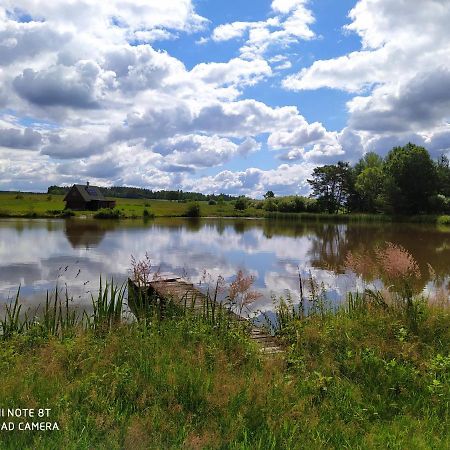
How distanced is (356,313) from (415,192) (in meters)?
65.9

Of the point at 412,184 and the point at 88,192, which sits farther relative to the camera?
the point at 88,192

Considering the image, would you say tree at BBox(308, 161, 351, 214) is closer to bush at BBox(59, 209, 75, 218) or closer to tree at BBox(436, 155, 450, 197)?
tree at BBox(436, 155, 450, 197)

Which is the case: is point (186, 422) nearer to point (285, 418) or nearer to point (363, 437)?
point (285, 418)

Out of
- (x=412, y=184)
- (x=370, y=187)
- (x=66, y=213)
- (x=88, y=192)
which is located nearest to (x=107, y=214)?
(x=66, y=213)

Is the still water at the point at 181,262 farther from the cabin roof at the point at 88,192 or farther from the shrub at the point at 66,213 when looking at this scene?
the cabin roof at the point at 88,192

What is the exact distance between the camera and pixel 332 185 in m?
91.6

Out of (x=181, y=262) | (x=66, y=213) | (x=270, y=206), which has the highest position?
(x=270, y=206)

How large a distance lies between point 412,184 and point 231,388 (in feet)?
230

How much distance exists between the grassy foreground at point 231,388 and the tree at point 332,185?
85552mm

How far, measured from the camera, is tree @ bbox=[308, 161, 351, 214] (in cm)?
8975

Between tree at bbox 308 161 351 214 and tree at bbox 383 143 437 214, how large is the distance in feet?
66.5

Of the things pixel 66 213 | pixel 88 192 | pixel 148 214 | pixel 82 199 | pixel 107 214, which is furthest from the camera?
pixel 88 192

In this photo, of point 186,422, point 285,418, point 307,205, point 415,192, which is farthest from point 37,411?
point 307,205

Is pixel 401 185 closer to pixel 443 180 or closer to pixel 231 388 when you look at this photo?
pixel 443 180
